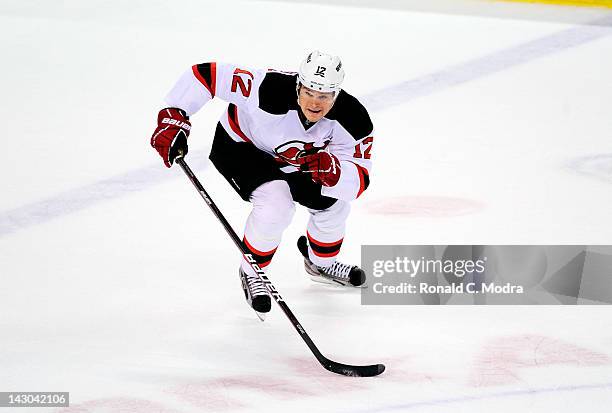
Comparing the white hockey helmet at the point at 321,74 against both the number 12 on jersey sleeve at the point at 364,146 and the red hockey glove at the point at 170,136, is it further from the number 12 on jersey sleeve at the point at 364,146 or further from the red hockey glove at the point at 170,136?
the red hockey glove at the point at 170,136

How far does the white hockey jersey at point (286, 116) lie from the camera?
3520 mm

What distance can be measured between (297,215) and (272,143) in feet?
3.12

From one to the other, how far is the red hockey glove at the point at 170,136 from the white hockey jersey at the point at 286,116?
0.08 m

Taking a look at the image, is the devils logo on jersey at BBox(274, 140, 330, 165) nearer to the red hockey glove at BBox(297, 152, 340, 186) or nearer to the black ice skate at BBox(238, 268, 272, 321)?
the red hockey glove at BBox(297, 152, 340, 186)

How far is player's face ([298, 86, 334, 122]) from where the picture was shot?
11.0ft

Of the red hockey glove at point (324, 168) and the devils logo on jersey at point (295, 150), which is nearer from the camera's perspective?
the red hockey glove at point (324, 168)

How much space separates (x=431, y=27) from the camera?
6.31m

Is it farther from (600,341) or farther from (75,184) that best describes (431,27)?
(600,341)

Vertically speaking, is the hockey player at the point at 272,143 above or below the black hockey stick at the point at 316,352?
above

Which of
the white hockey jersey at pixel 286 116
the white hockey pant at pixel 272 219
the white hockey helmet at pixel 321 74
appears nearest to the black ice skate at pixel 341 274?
the white hockey pant at pixel 272 219

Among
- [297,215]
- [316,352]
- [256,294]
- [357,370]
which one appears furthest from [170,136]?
[297,215]

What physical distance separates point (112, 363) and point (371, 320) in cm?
90

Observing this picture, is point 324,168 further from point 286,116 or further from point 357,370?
point 357,370

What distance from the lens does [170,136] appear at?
3441 mm
